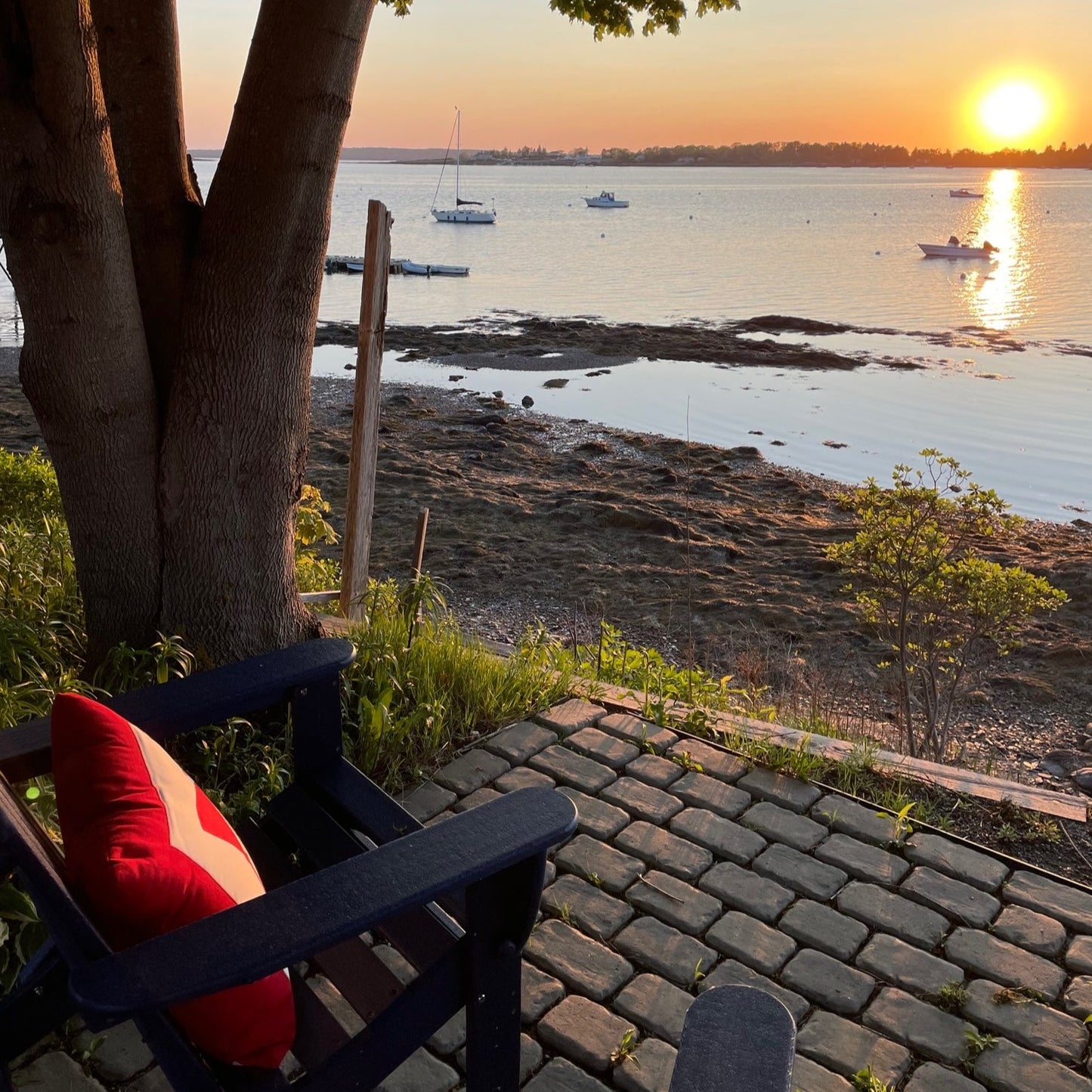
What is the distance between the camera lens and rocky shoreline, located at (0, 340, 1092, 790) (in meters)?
7.84

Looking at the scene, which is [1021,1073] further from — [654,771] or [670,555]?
[670,555]

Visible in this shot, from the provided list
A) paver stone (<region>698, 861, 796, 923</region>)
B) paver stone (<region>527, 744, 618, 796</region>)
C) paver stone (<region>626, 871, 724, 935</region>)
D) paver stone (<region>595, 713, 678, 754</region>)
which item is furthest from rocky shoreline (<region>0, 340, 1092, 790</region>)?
paver stone (<region>626, 871, 724, 935</region>)

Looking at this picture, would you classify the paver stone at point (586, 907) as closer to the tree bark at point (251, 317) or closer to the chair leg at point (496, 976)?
the chair leg at point (496, 976)

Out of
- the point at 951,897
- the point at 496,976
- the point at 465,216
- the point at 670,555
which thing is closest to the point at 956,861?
the point at 951,897

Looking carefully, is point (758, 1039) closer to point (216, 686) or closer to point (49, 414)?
point (216, 686)

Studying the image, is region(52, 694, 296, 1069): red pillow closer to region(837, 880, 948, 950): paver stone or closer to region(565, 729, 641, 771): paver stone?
region(837, 880, 948, 950): paver stone

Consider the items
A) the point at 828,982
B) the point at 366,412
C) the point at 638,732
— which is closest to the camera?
the point at 828,982

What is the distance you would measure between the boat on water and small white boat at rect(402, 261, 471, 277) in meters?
21.0

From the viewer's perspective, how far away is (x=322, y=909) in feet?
4.94

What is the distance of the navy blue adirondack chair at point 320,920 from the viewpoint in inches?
56.1

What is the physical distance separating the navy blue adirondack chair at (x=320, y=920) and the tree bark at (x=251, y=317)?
1356 mm

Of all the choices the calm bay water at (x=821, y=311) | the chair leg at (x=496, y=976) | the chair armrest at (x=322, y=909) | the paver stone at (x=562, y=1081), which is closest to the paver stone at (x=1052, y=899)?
the paver stone at (x=562, y=1081)

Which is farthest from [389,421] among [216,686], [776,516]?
[216,686]

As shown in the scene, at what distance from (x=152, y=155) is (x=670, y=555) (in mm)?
7690
